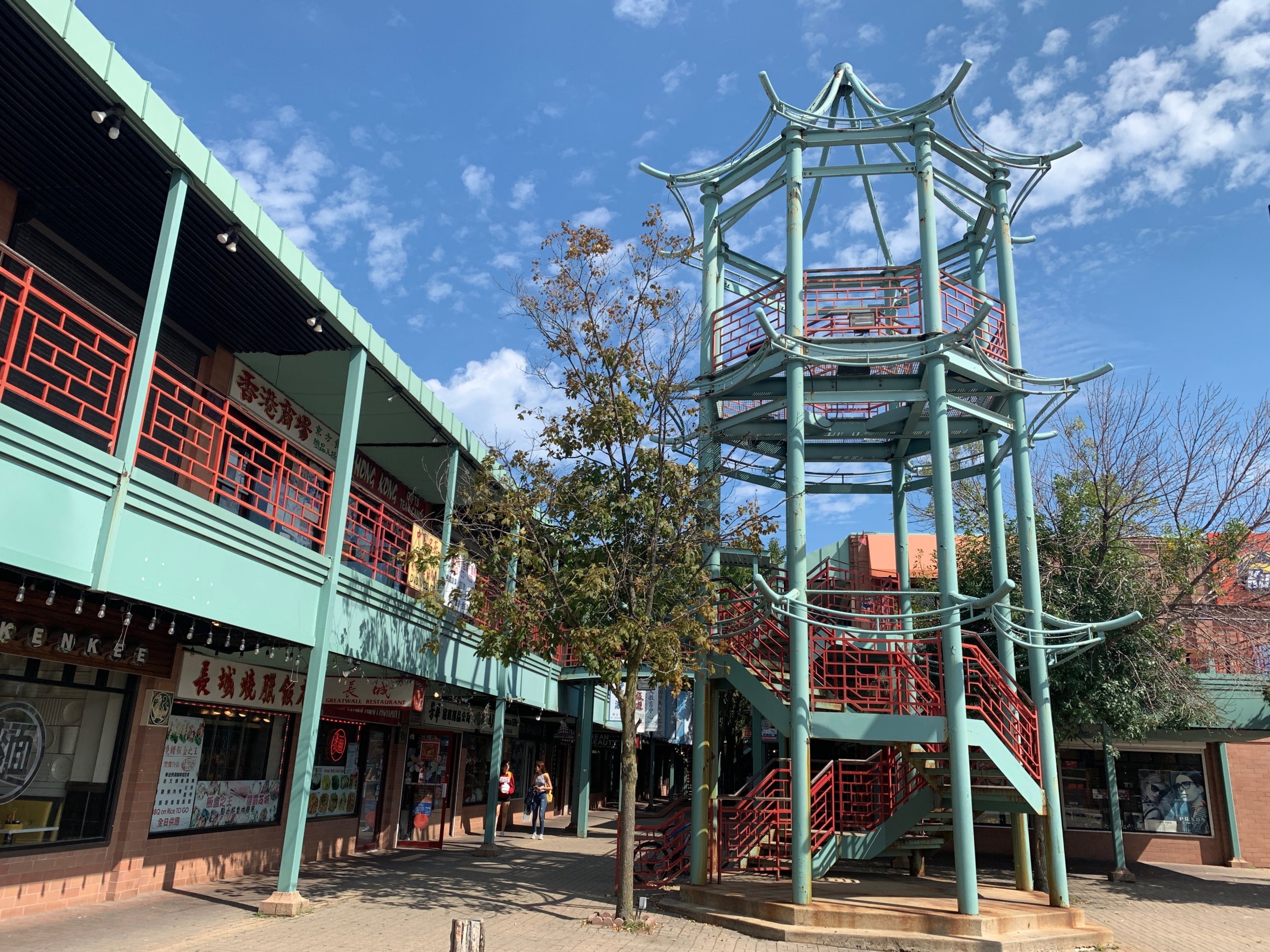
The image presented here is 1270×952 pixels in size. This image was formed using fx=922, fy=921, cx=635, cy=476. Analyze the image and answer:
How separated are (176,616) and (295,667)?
14.0 feet

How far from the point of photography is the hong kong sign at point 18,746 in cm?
962

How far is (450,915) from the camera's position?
1135 cm

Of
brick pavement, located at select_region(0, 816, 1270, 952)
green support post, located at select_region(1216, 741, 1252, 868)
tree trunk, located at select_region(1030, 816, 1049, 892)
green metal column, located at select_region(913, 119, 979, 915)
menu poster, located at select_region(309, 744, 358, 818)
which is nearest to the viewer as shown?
brick pavement, located at select_region(0, 816, 1270, 952)

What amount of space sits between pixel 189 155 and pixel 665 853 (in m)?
11.8

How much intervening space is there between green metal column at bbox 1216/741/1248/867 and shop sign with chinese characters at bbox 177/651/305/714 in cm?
2146

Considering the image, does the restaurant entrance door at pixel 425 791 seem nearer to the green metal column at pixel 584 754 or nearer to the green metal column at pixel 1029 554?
the green metal column at pixel 584 754

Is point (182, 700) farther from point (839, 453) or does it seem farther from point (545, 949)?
point (839, 453)

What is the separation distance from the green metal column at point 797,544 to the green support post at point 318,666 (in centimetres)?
580

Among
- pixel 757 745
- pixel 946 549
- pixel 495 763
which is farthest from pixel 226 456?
pixel 757 745

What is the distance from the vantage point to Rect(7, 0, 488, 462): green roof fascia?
7484mm

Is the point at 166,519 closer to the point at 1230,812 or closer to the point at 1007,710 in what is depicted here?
the point at 1007,710

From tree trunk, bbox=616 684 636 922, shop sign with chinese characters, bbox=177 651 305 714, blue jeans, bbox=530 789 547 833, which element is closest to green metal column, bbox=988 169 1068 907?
tree trunk, bbox=616 684 636 922

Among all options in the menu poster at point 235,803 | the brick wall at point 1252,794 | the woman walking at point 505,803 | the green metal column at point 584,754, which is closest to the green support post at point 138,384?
the menu poster at point 235,803

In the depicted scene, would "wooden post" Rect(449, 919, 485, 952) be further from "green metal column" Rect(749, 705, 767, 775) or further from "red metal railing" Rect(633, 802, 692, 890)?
"green metal column" Rect(749, 705, 767, 775)
